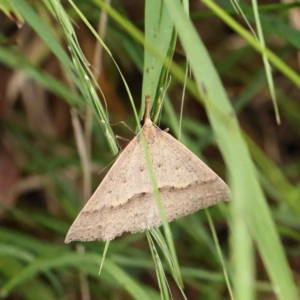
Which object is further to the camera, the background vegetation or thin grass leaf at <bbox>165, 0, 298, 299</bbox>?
the background vegetation

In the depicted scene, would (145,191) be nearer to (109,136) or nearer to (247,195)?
(109,136)

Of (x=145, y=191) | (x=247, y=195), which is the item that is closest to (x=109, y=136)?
(x=145, y=191)

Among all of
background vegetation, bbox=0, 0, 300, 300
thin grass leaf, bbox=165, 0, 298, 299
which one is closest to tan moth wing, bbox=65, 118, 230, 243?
background vegetation, bbox=0, 0, 300, 300

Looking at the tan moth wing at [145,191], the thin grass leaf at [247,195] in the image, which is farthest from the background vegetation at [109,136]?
the thin grass leaf at [247,195]

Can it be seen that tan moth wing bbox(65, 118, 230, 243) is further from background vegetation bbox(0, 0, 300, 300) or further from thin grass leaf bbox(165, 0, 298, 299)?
thin grass leaf bbox(165, 0, 298, 299)

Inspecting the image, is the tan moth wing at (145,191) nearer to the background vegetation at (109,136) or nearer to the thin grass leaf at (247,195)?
the background vegetation at (109,136)

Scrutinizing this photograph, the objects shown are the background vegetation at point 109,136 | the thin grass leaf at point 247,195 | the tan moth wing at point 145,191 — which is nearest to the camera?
the thin grass leaf at point 247,195

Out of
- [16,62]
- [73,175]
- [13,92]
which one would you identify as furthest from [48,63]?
[16,62]

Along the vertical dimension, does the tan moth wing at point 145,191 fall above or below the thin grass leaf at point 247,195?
above

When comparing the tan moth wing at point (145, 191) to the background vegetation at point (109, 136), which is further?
the background vegetation at point (109, 136)
